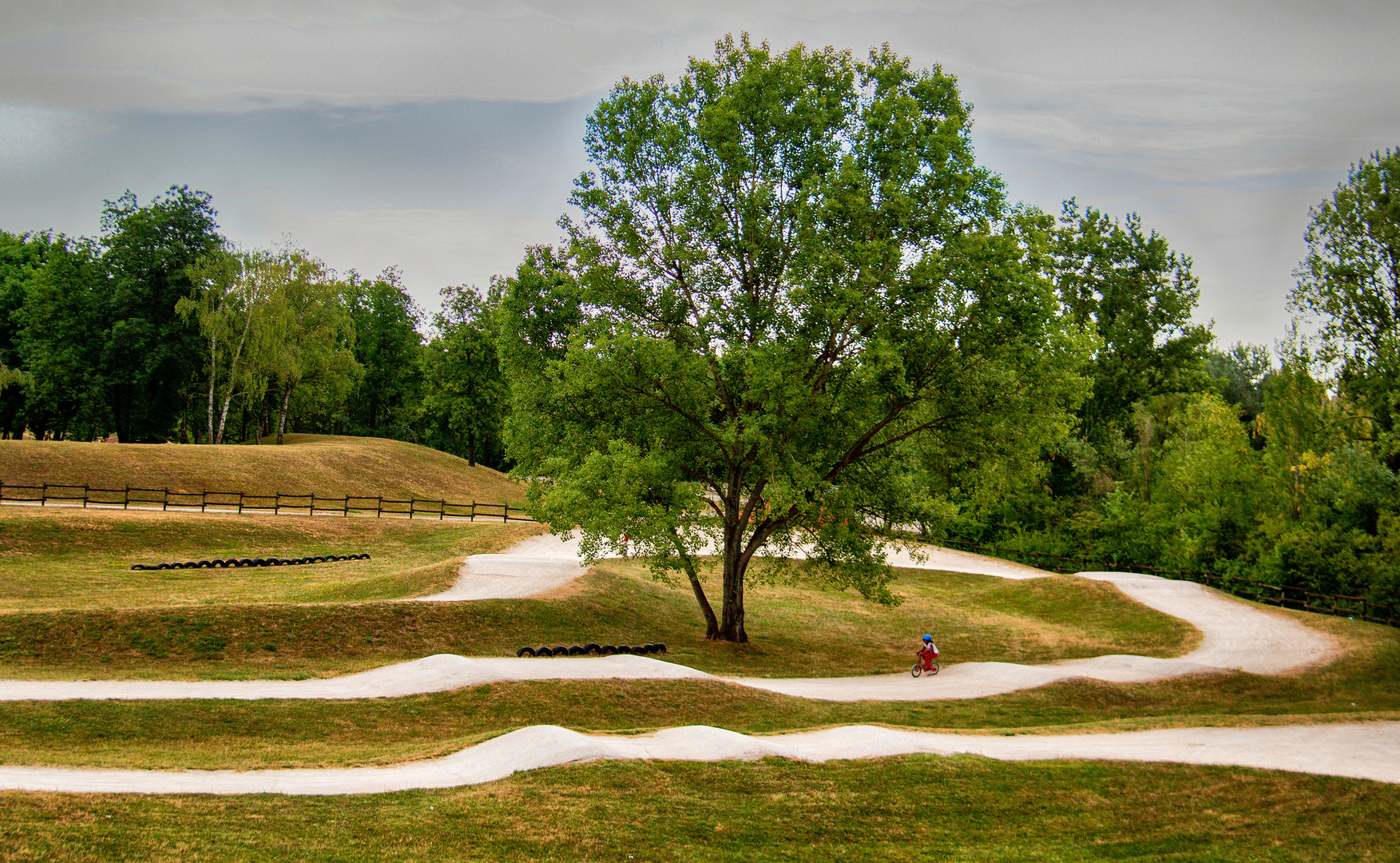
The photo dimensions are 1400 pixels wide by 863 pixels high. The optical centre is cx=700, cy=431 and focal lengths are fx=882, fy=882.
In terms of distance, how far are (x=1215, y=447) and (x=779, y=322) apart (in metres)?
29.3

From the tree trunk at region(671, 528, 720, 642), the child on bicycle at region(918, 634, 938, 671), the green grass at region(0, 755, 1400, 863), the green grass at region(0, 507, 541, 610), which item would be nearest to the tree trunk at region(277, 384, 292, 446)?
the green grass at region(0, 507, 541, 610)

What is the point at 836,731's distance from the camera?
16.0 meters

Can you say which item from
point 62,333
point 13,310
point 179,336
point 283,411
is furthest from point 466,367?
point 13,310

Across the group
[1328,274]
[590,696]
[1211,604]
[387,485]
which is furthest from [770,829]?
[387,485]

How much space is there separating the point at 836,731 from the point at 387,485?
1850 inches

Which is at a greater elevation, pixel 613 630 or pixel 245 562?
pixel 245 562

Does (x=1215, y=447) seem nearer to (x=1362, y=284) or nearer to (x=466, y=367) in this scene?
(x=1362, y=284)

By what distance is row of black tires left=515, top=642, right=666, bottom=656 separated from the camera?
21562mm

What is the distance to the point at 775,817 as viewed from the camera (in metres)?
11.6

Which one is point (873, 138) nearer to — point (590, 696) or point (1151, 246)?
point (590, 696)

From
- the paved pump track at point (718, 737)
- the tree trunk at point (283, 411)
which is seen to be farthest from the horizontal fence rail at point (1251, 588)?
the tree trunk at point (283, 411)

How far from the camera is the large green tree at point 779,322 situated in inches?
885

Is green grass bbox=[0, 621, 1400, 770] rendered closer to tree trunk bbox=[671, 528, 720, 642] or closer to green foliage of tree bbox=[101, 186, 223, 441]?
tree trunk bbox=[671, 528, 720, 642]

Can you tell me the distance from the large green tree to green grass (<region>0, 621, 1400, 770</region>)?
5.27 meters
